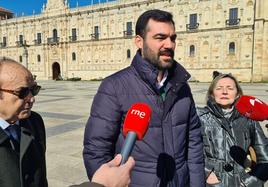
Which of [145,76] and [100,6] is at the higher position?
[100,6]

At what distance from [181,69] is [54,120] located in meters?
8.18

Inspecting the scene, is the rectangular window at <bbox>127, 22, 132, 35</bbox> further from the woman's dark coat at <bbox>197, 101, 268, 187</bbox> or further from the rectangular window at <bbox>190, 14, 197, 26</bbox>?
the woman's dark coat at <bbox>197, 101, 268, 187</bbox>

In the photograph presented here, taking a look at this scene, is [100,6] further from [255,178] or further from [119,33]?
[255,178]

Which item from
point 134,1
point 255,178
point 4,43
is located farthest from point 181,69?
point 4,43

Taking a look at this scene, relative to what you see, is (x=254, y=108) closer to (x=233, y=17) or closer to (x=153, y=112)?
(x=153, y=112)

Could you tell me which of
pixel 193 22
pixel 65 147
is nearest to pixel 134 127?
pixel 65 147

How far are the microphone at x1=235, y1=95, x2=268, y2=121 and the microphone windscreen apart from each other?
1036 millimetres

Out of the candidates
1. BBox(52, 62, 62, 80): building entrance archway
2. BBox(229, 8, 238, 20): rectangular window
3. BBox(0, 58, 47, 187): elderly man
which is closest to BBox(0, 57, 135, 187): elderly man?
BBox(0, 58, 47, 187): elderly man

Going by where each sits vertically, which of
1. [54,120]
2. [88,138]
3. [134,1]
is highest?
[134,1]

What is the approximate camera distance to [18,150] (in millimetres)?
1820

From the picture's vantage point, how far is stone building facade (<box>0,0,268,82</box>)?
3161 centimetres

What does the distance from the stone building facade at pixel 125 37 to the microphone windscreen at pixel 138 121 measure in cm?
3287

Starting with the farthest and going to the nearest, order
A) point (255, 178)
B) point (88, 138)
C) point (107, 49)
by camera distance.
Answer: point (107, 49) < point (255, 178) < point (88, 138)

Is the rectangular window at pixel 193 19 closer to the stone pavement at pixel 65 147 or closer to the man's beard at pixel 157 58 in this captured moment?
the stone pavement at pixel 65 147
